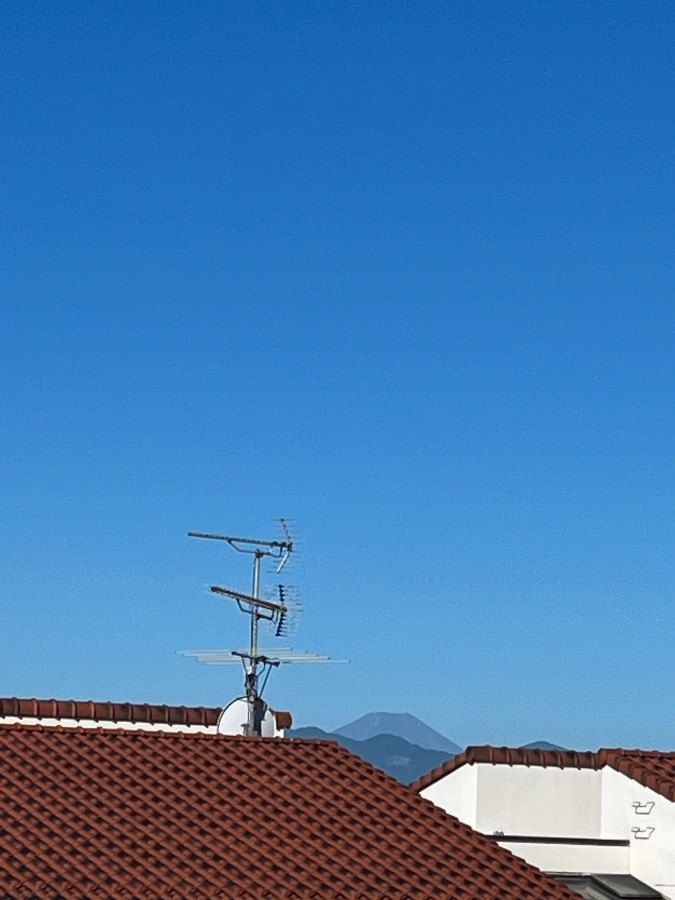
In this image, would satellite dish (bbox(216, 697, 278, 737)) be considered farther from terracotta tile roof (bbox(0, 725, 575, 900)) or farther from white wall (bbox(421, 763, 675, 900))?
white wall (bbox(421, 763, 675, 900))

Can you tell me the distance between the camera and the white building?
2883 cm

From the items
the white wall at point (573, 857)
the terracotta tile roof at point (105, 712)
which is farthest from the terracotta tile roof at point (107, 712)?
the white wall at point (573, 857)

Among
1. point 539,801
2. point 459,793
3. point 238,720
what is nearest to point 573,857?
point 539,801

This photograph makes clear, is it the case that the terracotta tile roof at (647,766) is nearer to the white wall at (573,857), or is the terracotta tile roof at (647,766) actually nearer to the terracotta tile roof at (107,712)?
the white wall at (573,857)

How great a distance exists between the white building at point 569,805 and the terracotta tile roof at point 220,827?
2696 millimetres

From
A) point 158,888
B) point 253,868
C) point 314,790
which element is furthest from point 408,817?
point 158,888

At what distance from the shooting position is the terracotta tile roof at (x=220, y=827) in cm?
2258

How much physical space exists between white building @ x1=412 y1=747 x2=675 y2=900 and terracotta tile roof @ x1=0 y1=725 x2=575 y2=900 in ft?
8.84

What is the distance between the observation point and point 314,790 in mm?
26109

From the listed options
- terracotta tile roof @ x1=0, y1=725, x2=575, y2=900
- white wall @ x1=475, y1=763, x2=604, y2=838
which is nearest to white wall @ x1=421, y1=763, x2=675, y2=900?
white wall @ x1=475, y1=763, x2=604, y2=838

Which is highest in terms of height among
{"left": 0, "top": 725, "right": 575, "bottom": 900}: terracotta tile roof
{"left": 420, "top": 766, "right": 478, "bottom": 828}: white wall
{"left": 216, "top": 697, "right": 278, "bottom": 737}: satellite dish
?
{"left": 216, "top": 697, "right": 278, "bottom": 737}: satellite dish

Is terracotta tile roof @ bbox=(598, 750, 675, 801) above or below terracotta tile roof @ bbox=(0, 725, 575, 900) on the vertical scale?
above

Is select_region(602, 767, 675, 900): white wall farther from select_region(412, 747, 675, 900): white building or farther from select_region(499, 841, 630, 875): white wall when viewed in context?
select_region(499, 841, 630, 875): white wall

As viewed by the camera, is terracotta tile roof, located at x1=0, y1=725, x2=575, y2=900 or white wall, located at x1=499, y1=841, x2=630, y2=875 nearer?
terracotta tile roof, located at x1=0, y1=725, x2=575, y2=900
